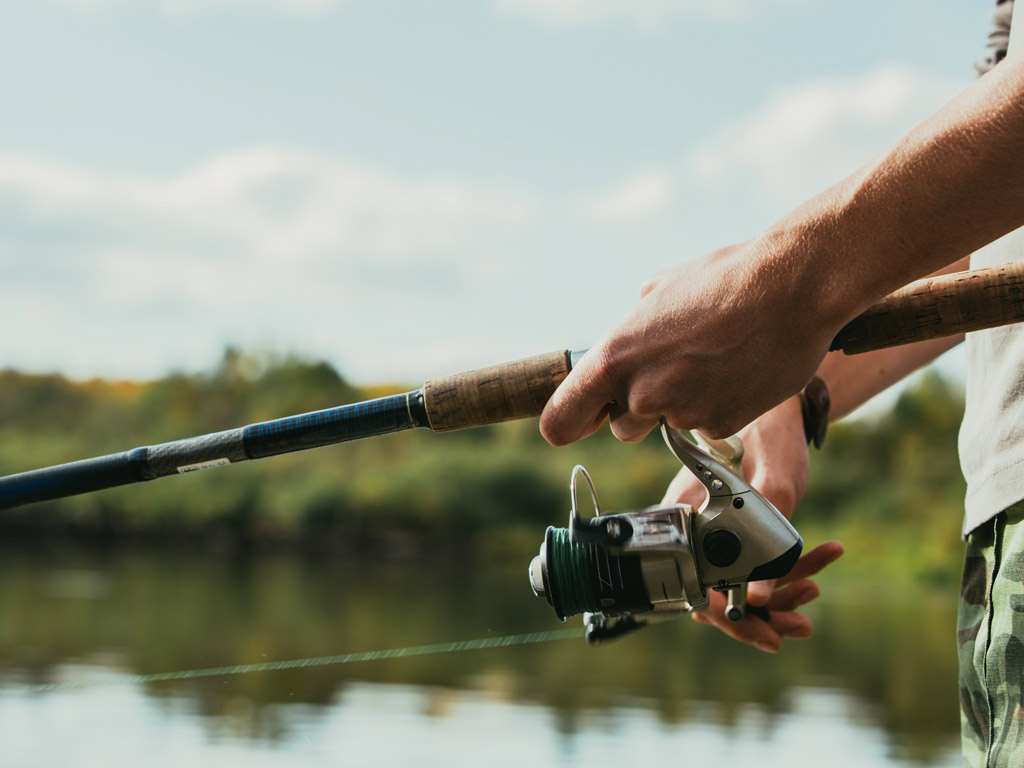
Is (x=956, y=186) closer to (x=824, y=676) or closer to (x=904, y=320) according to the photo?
(x=904, y=320)

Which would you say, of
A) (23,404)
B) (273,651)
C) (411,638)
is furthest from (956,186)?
(23,404)

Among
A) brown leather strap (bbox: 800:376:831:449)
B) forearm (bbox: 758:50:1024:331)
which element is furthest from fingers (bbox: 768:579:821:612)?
forearm (bbox: 758:50:1024:331)

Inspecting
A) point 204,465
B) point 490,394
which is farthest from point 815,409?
point 204,465

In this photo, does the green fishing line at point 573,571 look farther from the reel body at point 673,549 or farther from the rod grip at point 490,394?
the rod grip at point 490,394

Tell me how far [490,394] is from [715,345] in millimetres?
377

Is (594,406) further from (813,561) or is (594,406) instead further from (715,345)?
(813,561)

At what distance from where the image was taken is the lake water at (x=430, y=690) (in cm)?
691

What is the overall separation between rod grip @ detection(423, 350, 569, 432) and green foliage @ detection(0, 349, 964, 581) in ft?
64.6

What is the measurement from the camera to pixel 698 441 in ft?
4.42

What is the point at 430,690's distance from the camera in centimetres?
899

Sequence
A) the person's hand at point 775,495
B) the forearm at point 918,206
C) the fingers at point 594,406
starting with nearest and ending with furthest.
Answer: the forearm at point 918,206
the fingers at point 594,406
the person's hand at point 775,495

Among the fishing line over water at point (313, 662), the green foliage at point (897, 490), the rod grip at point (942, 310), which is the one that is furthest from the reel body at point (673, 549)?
the green foliage at point (897, 490)

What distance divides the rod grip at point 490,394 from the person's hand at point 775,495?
331mm

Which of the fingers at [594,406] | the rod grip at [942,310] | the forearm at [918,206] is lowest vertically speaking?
the fingers at [594,406]
